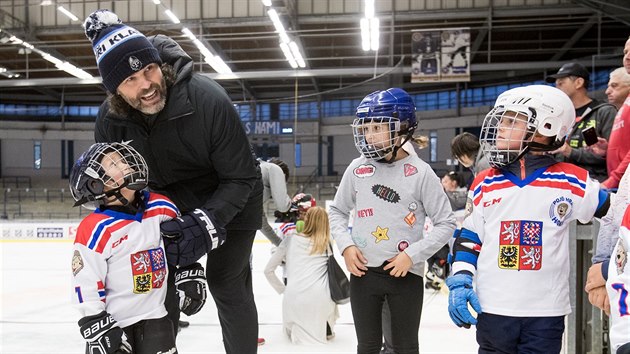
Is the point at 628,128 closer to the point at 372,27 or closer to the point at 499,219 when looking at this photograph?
the point at 499,219

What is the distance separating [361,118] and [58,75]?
57.2ft

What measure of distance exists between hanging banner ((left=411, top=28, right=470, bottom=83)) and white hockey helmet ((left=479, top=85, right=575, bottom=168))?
922 cm

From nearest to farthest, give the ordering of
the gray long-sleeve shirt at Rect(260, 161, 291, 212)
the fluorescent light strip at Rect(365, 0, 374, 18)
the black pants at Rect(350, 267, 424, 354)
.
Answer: the black pants at Rect(350, 267, 424, 354) → the gray long-sleeve shirt at Rect(260, 161, 291, 212) → the fluorescent light strip at Rect(365, 0, 374, 18)

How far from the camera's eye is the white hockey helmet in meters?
1.43

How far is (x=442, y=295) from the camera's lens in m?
4.25

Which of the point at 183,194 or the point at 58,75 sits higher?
the point at 58,75

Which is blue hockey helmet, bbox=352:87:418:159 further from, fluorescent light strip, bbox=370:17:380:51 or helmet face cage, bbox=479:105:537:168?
fluorescent light strip, bbox=370:17:380:51

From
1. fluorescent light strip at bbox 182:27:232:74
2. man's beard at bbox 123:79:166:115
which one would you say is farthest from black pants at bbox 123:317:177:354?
fluorescent light strip at bbox 182:27:232:74

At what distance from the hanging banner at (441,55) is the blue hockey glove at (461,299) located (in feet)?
30.8

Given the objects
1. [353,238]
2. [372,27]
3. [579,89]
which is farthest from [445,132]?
[353,238]

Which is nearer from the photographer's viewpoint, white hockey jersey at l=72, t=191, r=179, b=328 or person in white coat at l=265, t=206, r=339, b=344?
white hockey jersey at l=72, t=191, r=179, b=328

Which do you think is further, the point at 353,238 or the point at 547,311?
the point at 353,238

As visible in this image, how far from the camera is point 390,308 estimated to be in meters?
1.76

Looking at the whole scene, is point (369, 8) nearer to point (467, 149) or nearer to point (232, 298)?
point (467, 149)
